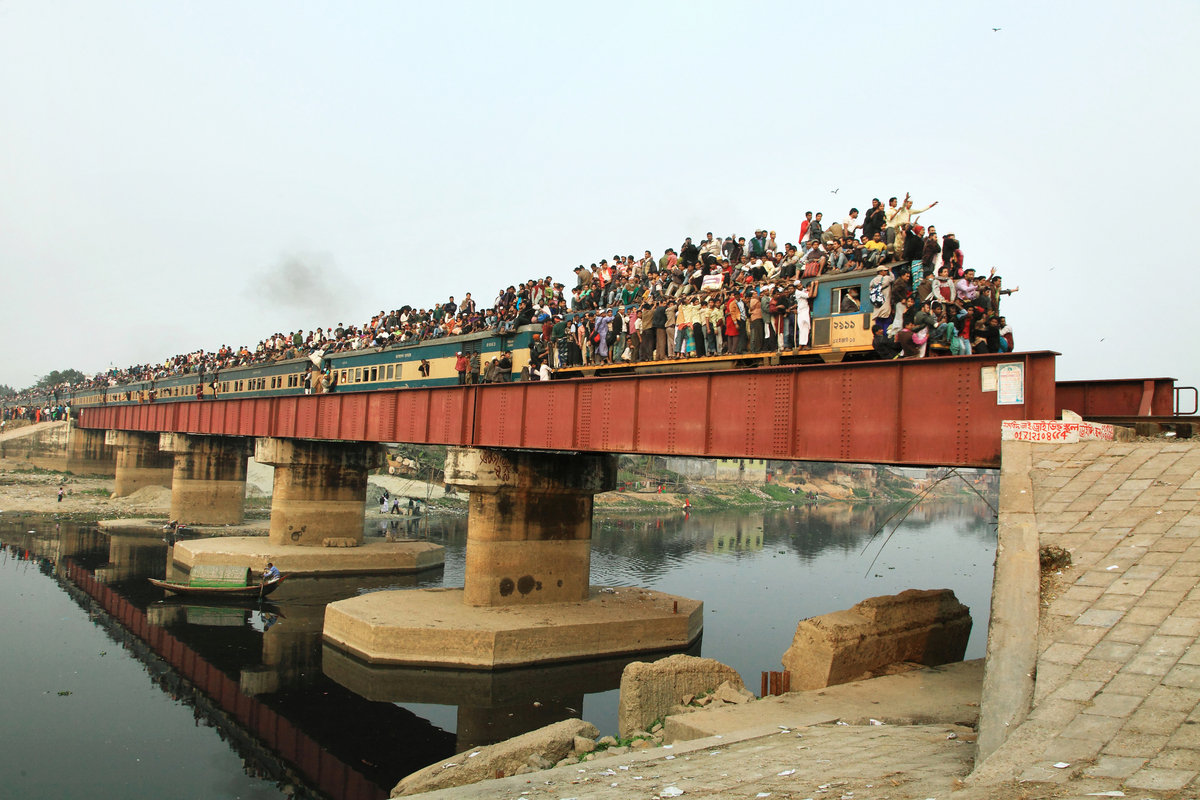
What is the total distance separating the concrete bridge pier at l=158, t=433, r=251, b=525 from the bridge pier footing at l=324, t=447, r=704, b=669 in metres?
28.8

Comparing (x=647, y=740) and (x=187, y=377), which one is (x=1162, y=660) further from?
(x=187, y=377)

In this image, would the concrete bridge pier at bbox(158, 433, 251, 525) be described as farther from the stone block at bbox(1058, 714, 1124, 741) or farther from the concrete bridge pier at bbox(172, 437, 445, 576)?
the stone block at bbox(1058, 714, 1124, 741)

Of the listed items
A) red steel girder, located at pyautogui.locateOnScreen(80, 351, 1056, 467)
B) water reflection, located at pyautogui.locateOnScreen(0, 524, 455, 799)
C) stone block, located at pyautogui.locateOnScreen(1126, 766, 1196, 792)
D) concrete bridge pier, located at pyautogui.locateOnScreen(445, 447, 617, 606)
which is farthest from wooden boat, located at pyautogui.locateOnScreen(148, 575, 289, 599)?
stone block, located at pyautogui.locateOnScreen(1126, 766, 1196, 792)

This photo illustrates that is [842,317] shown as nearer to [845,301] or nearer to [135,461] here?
[845,301]

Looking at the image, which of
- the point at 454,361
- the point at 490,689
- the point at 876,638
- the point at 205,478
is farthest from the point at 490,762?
the point at 205,478

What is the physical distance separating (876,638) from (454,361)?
20.4 meters

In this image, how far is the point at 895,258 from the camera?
55.3ft

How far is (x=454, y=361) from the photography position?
2962 centimetres

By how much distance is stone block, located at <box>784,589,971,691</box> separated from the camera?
12.8 metres

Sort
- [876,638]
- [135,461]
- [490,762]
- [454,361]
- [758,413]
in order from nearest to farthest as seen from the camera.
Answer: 1. [490,762]
2. [876,638]
3. [758,413]
4. [454,361]
5. [135,461]

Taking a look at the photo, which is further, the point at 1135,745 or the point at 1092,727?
the point at 1092,727

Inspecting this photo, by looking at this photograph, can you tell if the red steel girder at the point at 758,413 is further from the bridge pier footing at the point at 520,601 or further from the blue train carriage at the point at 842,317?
the blue train carriage at the point at 842,317

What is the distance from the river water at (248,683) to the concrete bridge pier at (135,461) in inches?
694

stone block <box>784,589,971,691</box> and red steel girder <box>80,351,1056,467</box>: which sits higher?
red steel girder <box>80,351,1056,467</box>
